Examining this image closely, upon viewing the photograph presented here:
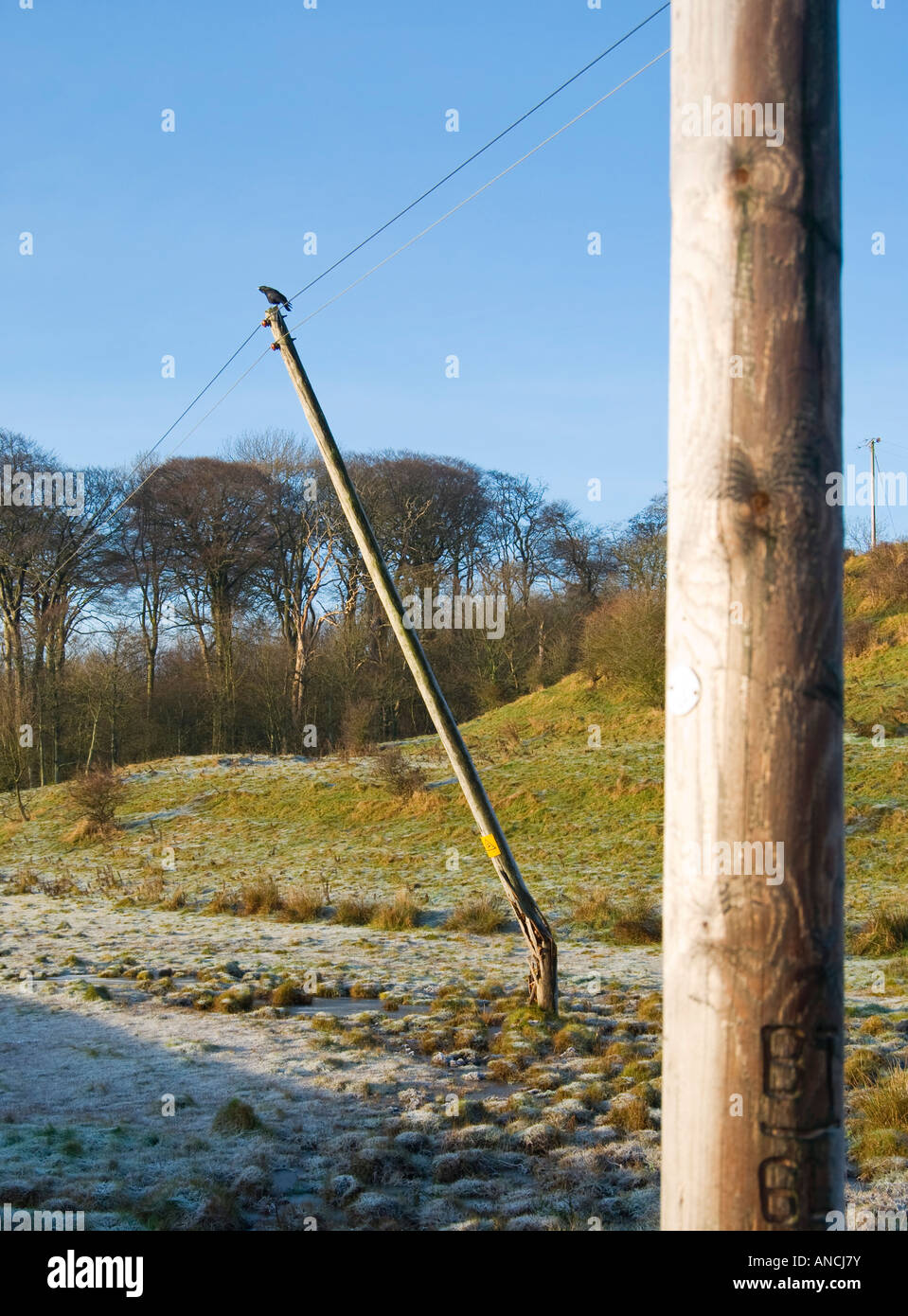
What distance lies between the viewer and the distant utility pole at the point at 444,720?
9.00 m

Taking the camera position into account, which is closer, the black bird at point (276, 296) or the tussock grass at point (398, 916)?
the black bird at point (276, 296)

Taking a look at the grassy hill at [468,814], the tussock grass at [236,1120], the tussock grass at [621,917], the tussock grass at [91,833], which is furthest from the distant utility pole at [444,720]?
the tussock grass at [91,833]

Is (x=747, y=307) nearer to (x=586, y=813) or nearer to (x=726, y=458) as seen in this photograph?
(x=726, y=458)

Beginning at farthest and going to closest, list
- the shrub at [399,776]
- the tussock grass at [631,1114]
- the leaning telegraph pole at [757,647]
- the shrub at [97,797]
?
the shrub at [97,797], the shrub at [399,776], the tussock grass at [631,1114], the leaning telegraph pole at [757,647]

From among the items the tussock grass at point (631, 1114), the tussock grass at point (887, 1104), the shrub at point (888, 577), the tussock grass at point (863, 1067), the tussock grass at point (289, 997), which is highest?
the shrub at point (888, 577)

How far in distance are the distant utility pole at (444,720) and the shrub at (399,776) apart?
625 inches

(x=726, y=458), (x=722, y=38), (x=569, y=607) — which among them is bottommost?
(x=726, y=458)

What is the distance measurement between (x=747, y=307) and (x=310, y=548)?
4038 centimetres

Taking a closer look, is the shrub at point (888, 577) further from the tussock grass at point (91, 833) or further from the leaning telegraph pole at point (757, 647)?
the leaning telegraph pole at point (757, 647)

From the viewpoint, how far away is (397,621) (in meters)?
9.27

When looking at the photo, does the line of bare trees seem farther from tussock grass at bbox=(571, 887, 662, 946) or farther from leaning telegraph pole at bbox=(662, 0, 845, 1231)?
leaning telegraph pole at bbox=(662, 0, 845, 1231)

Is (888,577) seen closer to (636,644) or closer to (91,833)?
(636,644)
